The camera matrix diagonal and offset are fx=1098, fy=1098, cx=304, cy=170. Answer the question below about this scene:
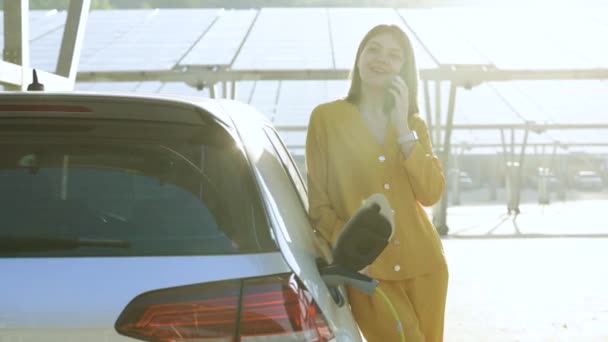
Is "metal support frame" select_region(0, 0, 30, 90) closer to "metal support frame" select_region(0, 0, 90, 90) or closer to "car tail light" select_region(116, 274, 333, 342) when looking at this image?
"metal support frame" select_region(0, 0, 90, 90)

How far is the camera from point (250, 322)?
2258mm

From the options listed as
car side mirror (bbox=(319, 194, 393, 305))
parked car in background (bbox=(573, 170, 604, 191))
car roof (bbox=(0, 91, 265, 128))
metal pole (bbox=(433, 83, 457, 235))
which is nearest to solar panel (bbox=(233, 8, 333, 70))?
metal pole (bbox=(433, 83, 457, 235))

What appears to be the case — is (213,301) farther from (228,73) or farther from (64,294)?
(228,73)

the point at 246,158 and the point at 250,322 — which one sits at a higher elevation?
the point at 246,158

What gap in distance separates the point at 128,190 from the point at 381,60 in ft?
5.51

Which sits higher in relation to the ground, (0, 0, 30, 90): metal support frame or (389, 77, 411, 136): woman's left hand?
(389, 77, 411, 136): woman's left hand

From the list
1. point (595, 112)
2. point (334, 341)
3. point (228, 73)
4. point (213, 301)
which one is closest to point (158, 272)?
point (213, 301)

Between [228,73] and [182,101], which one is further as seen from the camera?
[228,73]

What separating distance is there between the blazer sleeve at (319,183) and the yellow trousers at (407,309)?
0.23 meters

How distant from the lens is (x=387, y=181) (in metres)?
3.80

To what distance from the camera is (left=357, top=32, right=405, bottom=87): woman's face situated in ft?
13.1

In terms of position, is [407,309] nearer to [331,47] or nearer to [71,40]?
[71,40]

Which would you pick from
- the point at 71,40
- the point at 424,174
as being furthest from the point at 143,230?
the point at 71,40

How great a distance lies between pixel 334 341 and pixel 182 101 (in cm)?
66
